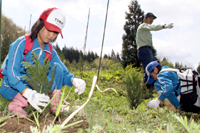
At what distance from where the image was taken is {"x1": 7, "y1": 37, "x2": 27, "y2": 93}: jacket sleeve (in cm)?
160

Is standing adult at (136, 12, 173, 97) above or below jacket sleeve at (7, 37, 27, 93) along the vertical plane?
above

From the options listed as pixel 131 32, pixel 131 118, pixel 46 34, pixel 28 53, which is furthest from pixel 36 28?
pixel 131 32

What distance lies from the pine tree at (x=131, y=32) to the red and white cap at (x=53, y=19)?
11694 mm

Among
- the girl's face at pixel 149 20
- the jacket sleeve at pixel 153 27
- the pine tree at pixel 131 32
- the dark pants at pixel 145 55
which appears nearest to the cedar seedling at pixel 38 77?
the dark pants at pixel 145 55

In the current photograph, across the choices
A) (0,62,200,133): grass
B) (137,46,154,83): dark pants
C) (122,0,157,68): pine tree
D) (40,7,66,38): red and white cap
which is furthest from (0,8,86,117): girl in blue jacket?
(122,0,157,68): pine tree

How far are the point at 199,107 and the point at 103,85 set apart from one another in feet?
12.1

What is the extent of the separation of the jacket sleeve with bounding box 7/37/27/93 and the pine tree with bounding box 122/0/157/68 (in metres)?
11.9

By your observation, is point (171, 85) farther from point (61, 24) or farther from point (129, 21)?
point (129, 21)

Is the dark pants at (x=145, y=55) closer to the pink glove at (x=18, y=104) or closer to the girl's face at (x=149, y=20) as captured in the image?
the girl's face at (x=149, y=20)

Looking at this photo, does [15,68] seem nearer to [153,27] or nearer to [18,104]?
[18,104]

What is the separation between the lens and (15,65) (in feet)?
5.59

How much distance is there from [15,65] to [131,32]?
13.4m

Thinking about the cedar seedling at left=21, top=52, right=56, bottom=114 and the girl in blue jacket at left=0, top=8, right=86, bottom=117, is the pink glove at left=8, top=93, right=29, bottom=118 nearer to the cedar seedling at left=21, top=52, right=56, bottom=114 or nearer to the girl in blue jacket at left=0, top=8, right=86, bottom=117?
the girl in blue jacket at left=0, top=8, right=86, bottom=117

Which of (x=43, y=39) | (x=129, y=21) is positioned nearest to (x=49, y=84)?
(x=43, y=39)
